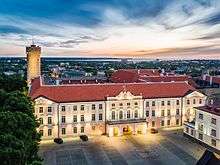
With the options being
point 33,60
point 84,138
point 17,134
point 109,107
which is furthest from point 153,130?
point 33,60

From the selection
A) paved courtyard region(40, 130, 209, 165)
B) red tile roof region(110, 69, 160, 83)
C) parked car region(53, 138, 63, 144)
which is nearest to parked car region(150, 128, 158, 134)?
paved courtyard region(40, 130, 209, 165)

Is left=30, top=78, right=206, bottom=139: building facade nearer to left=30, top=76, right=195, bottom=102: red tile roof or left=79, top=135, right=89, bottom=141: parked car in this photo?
left=30, top=76, right=195, bottom=102: red tile roof

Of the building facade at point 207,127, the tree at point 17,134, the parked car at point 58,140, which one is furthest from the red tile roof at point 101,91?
the tree at point 17,134

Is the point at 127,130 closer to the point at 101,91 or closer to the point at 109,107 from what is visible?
the point at 109,107

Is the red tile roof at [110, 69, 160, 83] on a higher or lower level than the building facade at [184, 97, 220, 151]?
higher

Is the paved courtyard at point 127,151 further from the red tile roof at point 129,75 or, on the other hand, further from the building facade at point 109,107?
the red tile roof at point 129,75
